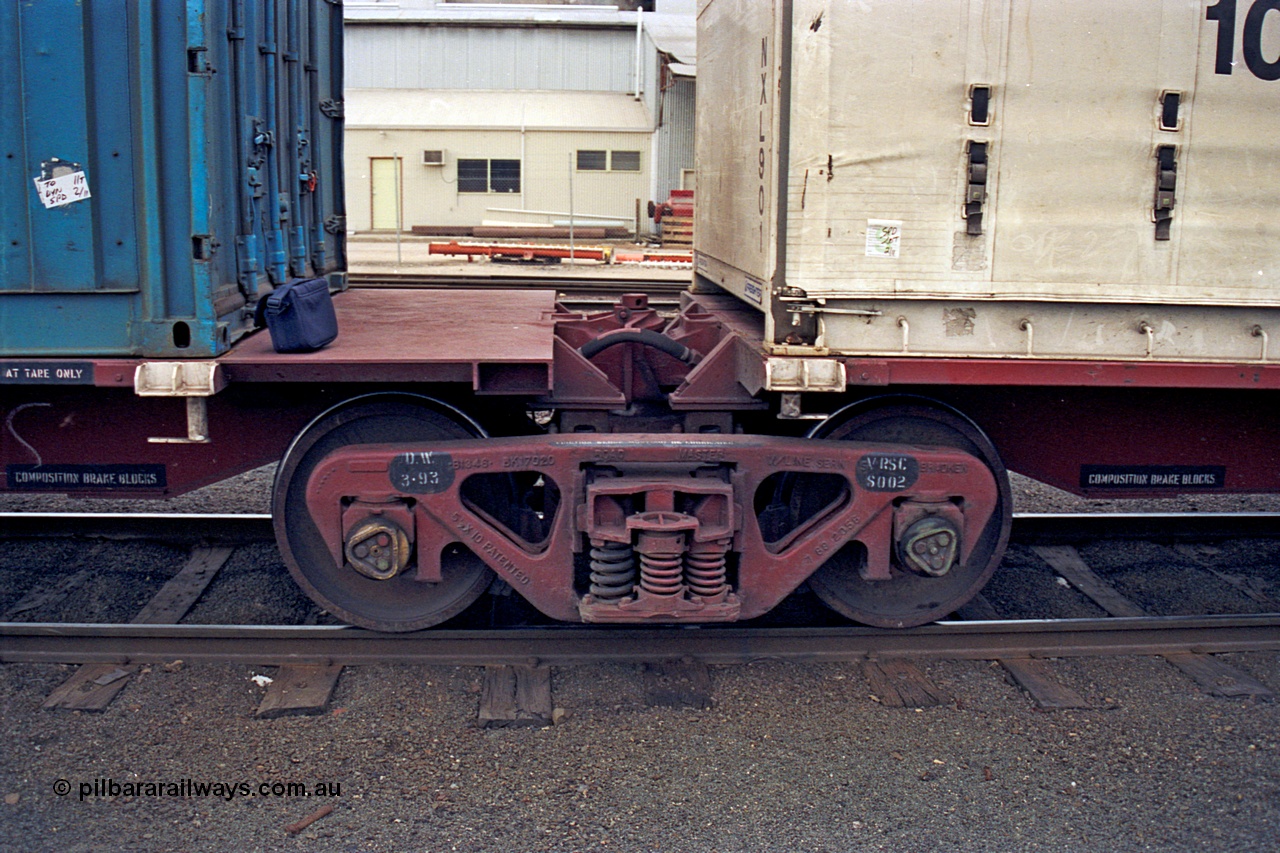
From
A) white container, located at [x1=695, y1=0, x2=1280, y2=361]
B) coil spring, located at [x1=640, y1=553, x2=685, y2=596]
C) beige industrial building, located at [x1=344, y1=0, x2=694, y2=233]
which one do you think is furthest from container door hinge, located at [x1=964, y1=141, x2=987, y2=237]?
beige industrial building, located at [x1=344, y1=0, x2=694, y2=233]

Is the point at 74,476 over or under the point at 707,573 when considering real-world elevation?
over

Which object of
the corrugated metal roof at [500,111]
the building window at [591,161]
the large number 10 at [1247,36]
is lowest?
the large number 10 at [1247,36]

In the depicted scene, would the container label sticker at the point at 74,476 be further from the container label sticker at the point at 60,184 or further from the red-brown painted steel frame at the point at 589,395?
the container label sticker at the point at 60,184

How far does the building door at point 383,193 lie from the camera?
30219 millimetres

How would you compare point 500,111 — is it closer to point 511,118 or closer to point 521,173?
point 511,118

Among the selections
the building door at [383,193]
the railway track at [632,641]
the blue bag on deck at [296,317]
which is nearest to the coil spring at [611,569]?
the railway track at [632,641]

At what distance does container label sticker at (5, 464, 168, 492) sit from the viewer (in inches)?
203

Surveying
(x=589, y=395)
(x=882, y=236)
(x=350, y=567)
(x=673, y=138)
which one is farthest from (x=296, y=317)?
(x=673, y=138)

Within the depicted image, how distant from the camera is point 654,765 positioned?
4199 millimetres

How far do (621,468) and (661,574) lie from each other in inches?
19.0

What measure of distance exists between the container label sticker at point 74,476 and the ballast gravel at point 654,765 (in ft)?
2.80

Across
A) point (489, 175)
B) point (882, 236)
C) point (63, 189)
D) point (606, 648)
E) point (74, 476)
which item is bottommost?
point (606, 648)

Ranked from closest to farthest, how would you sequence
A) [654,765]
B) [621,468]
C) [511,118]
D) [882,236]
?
[654,765] → [882,236] → [621,468] → [511,118]

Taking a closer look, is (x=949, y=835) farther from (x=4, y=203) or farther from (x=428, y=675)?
(x=4, y=203)
